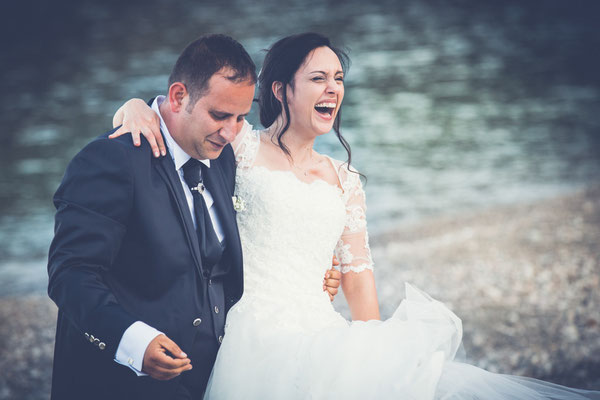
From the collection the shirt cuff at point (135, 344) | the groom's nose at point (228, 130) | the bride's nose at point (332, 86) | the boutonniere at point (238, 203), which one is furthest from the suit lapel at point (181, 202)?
the bride's nose at point (332, 86)

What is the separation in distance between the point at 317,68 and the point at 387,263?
6146 mm

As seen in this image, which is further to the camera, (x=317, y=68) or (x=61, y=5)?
(x=61, y=5)

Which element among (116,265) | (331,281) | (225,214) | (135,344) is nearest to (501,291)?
(331,281)

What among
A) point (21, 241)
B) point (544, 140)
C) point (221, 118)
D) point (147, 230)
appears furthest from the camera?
point (544, 140)

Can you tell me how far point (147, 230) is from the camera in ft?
7.64

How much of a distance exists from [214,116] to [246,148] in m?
0.78

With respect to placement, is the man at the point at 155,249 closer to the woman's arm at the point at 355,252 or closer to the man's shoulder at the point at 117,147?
the man's shoulder at the point at 117,147

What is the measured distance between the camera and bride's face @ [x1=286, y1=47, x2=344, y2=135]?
3.24 metres

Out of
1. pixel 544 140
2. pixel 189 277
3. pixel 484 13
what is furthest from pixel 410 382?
pixel 484 13

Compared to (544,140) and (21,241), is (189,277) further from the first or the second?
(544,140)

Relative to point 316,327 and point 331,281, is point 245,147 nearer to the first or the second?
point 331,281

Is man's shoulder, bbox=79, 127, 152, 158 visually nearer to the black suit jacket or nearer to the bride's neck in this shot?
the black suit jacket

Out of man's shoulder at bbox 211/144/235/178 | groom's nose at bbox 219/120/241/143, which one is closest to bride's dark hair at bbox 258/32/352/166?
man's shoulder at bbox 211/144/235/178

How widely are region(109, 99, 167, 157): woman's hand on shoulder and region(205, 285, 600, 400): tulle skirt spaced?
2.90 feet
